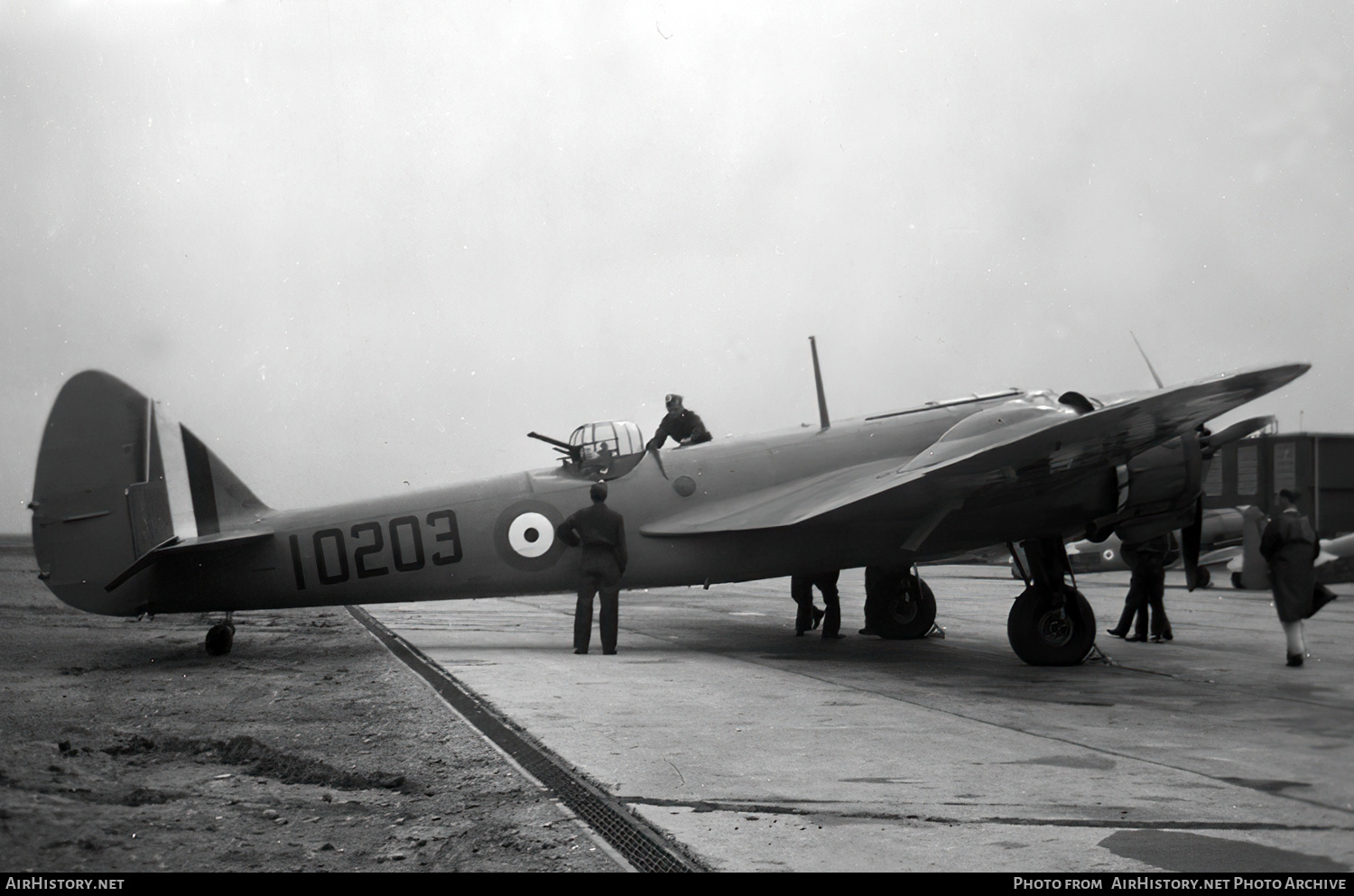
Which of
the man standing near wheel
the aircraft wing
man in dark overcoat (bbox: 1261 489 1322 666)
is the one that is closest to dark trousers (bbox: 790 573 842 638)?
the man standing near wheel

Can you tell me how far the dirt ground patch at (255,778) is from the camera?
355cm

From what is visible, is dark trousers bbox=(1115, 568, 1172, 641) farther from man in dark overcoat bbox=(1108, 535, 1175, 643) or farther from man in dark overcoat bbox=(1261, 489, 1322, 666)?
man in dark overcoat bbox=(1261, 489, 1322, 666)

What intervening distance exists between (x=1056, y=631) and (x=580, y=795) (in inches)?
237

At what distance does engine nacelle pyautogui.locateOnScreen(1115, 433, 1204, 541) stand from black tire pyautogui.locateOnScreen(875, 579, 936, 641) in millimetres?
3149

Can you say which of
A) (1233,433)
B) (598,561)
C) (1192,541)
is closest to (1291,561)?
(1233,433)

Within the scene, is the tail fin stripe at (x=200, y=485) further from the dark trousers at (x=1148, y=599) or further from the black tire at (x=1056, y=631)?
the dark trousers at (x=1148, y=599)

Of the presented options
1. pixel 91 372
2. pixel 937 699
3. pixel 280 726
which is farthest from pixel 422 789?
pixel 91 372

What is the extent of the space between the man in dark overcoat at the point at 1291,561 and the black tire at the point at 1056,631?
2.58 meters

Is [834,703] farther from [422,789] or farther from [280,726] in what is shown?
[280,726]

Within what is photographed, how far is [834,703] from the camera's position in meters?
6.80

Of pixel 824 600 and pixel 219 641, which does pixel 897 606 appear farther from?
pixel 219 641

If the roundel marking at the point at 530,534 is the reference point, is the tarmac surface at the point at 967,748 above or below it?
below

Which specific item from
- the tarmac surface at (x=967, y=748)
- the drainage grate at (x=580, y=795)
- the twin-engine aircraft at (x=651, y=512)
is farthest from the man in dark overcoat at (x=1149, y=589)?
the drainage grate at (x=580, y=795)

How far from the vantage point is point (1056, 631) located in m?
9.02
